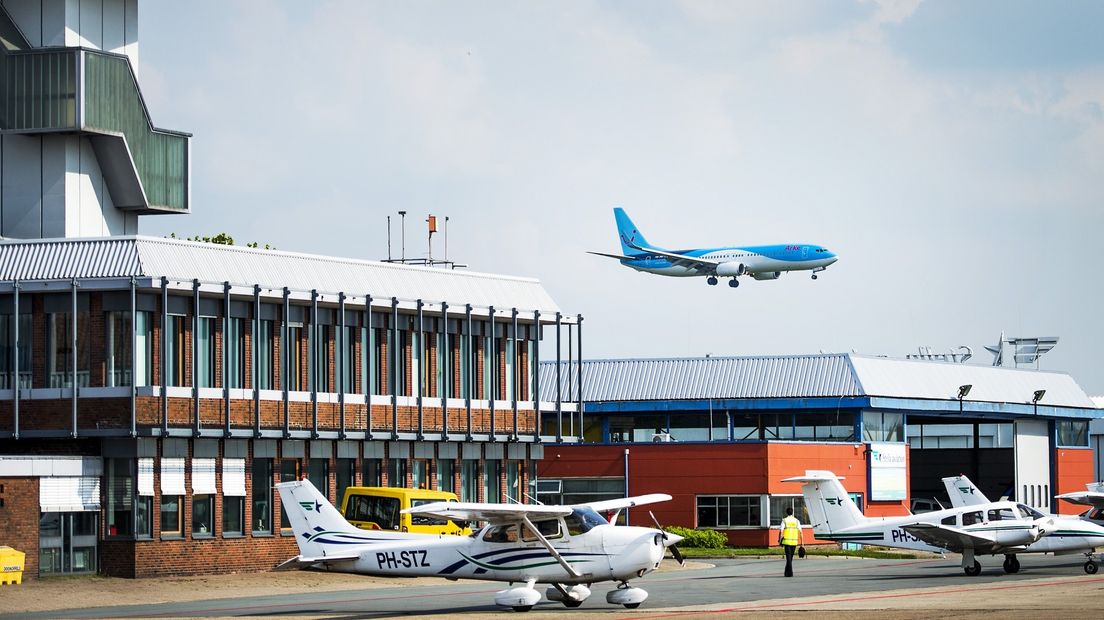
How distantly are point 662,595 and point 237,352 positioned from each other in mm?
14571

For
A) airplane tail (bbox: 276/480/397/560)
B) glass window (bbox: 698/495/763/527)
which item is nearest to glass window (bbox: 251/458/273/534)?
airplane tail (bbox: 276/480/397/560)

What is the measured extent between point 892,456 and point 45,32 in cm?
3347

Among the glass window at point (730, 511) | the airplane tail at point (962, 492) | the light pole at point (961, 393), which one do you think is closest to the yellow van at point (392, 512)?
the airplane tail at point (962, 492)

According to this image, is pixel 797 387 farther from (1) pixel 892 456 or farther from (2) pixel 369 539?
(2) pixel 369 539

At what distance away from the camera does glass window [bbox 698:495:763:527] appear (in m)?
57.2

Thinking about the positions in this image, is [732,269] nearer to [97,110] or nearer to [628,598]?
[97,110]

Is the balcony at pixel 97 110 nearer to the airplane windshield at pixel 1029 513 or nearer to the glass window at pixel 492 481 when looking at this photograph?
the glass window at pixel 492 481

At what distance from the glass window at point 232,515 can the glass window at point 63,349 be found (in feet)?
Answer: 15.1

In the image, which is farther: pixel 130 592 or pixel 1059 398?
pixel 1059 398

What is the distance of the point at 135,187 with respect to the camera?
49750 millimetres

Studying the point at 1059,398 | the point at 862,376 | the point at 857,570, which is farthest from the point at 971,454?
the point at 857,570

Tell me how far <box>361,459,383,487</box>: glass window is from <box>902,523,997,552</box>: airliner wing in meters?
14.4

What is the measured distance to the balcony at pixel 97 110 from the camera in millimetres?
47281

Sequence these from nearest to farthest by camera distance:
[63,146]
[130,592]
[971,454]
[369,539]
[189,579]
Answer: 1. [369,539]
2. [130,592]
3. [189,579]
4. [63,146]
5. [971,454]
